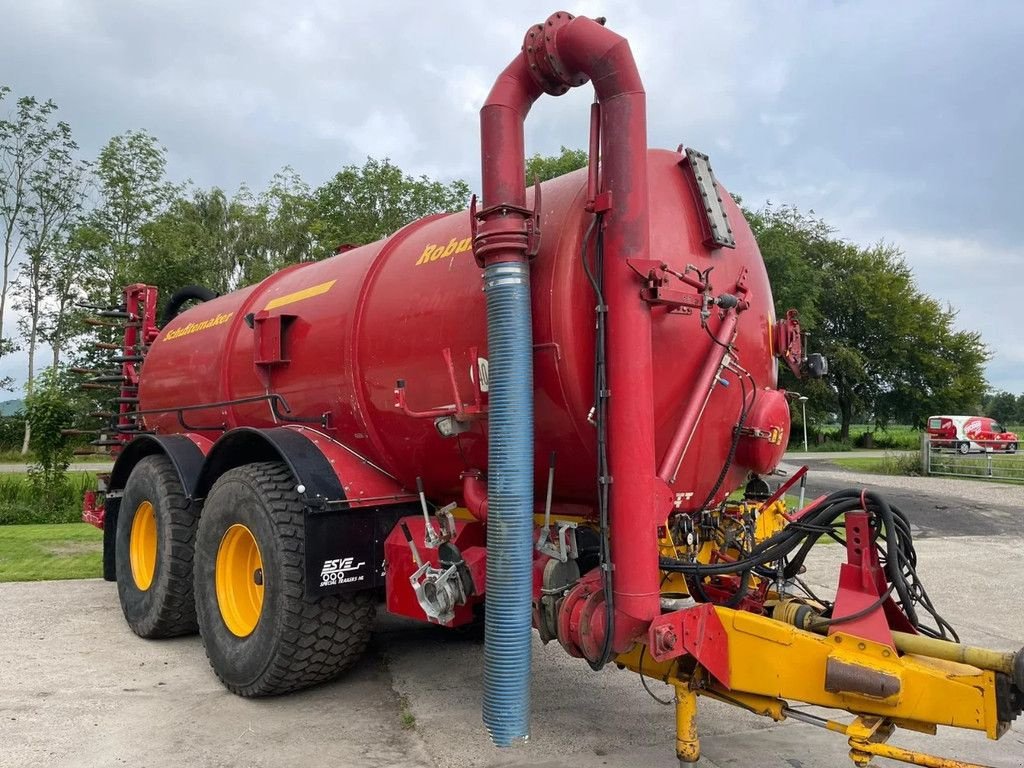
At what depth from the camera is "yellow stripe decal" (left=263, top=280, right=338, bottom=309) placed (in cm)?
497

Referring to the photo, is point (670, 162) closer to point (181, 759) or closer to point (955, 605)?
point (181, 759)

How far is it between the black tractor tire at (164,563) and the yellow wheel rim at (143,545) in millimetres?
33

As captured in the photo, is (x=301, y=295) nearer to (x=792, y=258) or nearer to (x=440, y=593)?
(x=440, y=593)

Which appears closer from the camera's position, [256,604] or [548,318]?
[548,318]

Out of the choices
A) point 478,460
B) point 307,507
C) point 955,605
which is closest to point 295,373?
point 307,507

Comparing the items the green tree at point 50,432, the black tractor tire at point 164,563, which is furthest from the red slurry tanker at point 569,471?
the green tree at point 50,432

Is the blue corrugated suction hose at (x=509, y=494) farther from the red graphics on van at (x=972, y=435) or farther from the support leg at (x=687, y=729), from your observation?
the red graphics on van at (x=972, y=435)

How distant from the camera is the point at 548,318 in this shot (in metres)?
3.34

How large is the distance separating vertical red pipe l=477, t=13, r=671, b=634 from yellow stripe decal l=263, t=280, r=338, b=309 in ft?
6.26

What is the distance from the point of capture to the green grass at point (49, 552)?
8.42m

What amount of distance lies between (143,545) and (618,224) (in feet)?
16.2

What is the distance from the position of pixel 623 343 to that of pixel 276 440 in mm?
Answer: 2217

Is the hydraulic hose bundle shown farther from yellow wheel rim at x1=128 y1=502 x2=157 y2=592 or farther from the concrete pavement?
yellow wheel rim at x1=128 y1=502 x2=157 y2=592

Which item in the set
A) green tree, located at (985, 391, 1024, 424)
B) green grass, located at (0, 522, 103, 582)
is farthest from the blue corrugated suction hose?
green tree, located at (985, 391, 1024, 424)
